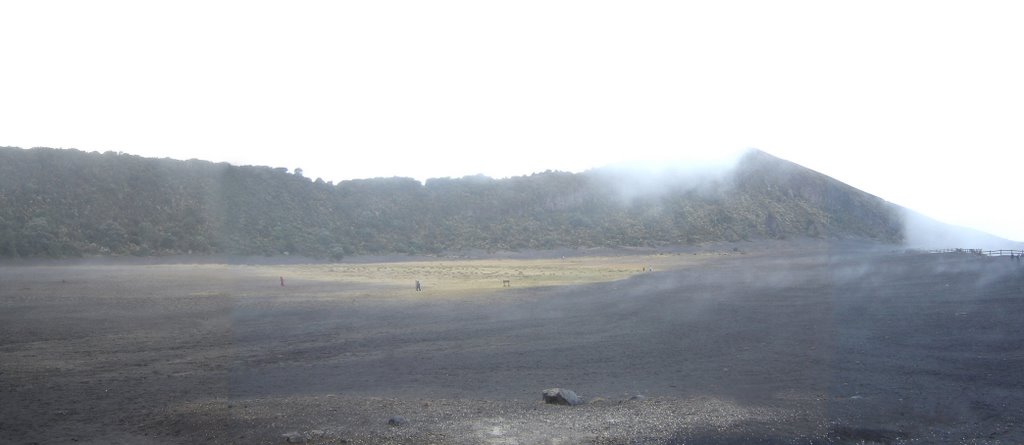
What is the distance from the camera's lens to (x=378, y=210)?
80.1m

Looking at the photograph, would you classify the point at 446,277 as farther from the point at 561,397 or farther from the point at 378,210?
the point at 378,210

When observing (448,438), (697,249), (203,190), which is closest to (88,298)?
(448,438)

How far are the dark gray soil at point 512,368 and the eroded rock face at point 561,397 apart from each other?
0.19 metres

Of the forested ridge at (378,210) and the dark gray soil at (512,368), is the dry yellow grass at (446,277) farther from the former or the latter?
the forested ridge at (378,210)

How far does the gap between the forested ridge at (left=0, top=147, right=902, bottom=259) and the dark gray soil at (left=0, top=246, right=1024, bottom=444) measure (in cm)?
2658

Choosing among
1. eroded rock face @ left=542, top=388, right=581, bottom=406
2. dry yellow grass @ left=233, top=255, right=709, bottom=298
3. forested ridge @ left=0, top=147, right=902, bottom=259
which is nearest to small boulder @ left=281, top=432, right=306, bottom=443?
eroded rock face @ left=542, top=388, right=581, bottom=406

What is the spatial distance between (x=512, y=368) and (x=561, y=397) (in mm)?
3509

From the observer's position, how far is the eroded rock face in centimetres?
1185

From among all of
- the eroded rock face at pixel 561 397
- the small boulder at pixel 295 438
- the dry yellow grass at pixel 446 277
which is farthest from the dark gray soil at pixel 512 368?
the dry yellow grass at pixel 446 277

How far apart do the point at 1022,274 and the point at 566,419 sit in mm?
32029

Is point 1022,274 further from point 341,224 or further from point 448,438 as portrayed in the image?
point 341,224

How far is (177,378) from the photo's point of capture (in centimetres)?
1417

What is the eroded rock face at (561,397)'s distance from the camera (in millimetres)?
11852

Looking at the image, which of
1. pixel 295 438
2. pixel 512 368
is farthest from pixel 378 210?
pixel 295 438
